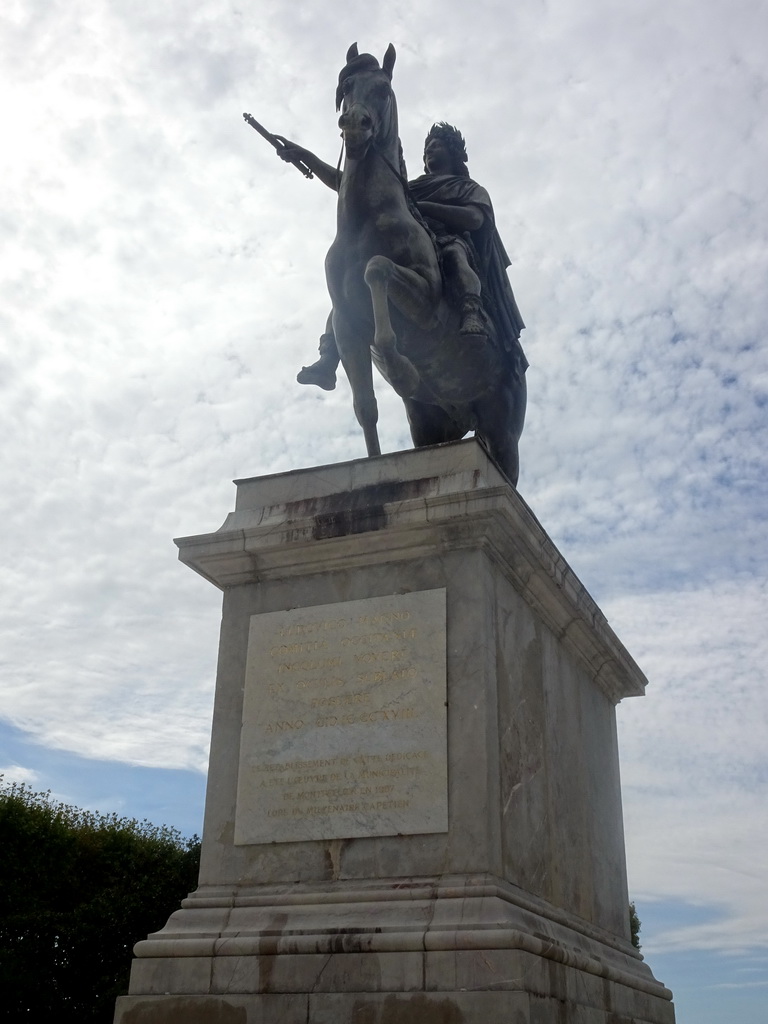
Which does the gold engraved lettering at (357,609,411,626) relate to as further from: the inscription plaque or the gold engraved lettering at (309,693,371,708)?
the gold engraved lettering at (309,693,371,708)

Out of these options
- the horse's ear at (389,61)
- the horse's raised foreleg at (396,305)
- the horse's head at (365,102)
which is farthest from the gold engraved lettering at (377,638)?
the horse's ear at (389,61)

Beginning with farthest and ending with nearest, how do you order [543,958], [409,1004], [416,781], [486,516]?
[486,516], [416,781], [543,958], [409,1004]

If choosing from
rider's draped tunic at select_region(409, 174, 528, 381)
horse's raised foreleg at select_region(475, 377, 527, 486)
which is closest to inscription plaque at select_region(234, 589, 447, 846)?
horse's raised foreleg at select_region(475, 377, 527, 486)

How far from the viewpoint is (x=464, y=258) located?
10.1 meters

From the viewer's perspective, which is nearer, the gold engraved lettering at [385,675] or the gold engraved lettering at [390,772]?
the gold engraved lettering at [390,772]

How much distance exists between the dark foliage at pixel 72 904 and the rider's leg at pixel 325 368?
25.2 m

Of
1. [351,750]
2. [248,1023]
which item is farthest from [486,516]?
[248,1023]

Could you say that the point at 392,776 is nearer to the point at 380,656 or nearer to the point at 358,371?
the point at 380,656

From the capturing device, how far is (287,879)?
24.1 ft

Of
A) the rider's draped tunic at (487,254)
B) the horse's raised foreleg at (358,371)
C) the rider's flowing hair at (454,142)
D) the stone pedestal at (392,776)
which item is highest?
the rider's flowing hair at (454,142)

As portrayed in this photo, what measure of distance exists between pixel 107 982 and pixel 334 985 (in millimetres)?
28469

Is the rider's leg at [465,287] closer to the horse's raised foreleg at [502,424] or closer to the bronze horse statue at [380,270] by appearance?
the bronze horse statue at [380,270]

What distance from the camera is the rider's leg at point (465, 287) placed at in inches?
381

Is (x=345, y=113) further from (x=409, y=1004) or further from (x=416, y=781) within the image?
(x=409, y=1004)
